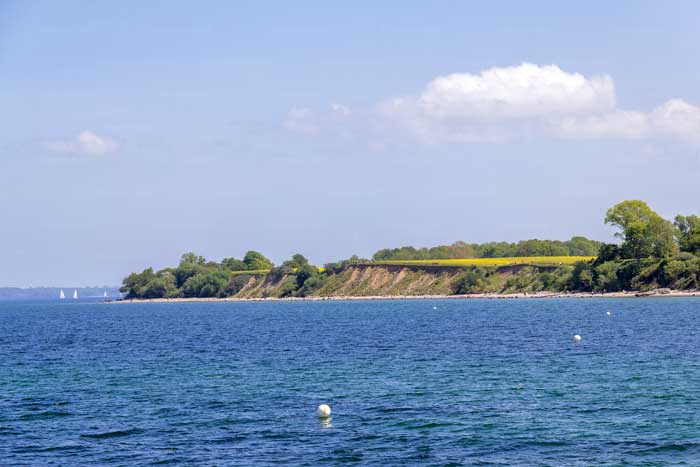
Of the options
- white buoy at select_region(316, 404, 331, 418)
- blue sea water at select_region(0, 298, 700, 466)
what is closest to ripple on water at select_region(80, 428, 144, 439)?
blue sea water at select_region(0, 298, 700, 466)

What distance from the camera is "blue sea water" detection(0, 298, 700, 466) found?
34.7 metres

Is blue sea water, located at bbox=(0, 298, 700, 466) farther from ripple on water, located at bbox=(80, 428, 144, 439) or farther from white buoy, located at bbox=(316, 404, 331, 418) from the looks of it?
white buoy, located at bbox=(316, 404, 331, 418)

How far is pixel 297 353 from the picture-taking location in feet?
242

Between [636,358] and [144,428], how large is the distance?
120ft

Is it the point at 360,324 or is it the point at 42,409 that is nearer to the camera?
the point at 42,409

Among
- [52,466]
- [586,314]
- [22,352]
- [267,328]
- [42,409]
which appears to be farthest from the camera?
[586,314]

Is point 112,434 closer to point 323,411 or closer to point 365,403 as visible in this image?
point 323,411

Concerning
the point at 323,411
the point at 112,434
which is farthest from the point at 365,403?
the point at 112,434

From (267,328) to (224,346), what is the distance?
3169cm

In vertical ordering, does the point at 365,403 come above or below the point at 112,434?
above

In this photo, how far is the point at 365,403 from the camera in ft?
148

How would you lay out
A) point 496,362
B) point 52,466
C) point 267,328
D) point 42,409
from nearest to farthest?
point 52,466, point 42,409, point 496,362, point 267,328

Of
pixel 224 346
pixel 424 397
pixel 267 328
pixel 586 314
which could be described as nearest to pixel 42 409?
pixel 424 397

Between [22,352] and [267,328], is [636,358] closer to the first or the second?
[22,352]
